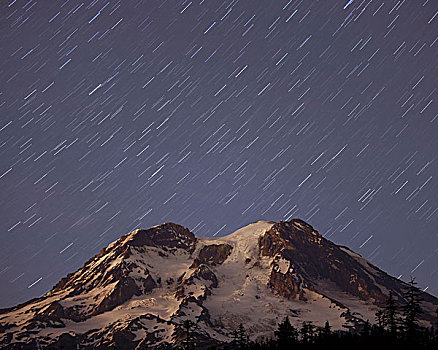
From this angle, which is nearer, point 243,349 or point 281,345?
point 281,345

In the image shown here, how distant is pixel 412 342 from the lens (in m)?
76.5

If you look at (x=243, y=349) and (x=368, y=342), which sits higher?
(x=243, y=349)

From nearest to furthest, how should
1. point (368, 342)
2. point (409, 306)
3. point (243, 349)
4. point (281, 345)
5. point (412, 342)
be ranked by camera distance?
point (409, 306)
point (412, 342)
point (368, 342)
point (281, 345)
point (243, 349)

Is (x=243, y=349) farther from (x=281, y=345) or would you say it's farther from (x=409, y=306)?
(x=409, y=306)

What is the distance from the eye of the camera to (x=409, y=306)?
6762 cm

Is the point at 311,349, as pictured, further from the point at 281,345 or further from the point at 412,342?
the point at 412,342

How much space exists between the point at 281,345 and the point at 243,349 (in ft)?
31.0

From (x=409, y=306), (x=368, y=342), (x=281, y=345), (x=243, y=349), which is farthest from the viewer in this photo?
(x=243, y=349)

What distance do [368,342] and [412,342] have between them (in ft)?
47.9

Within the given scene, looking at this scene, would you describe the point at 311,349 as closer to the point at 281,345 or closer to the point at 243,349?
the point at 281,345

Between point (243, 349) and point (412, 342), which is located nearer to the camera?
point (412, 342)

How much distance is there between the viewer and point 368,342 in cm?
9044

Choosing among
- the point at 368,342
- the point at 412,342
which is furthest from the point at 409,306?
the point at 368,342

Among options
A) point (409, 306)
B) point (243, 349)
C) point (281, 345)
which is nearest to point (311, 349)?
point (281, 345)
